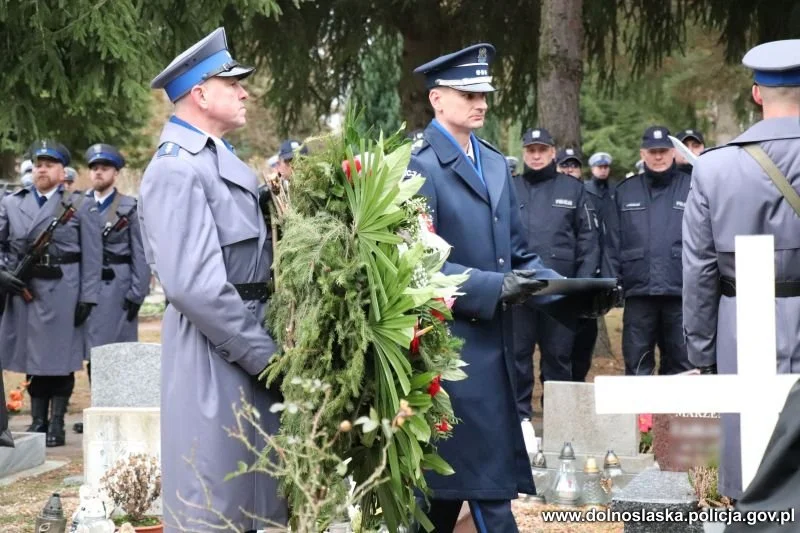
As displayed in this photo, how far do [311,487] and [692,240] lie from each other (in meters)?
2.05

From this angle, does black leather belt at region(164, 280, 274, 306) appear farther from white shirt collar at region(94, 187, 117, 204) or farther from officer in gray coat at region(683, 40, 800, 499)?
white shirt collar at region(94, 187, 117, 204)

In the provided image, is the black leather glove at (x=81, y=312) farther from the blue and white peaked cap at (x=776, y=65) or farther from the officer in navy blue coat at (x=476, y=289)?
the blue and white peaked cap at (x=776, y=65)

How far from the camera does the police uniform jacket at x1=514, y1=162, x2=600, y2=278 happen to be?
448 inches

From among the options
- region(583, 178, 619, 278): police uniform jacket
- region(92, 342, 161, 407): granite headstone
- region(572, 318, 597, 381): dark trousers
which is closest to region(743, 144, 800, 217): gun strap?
region(92, 342, 161, 407): granite headstone

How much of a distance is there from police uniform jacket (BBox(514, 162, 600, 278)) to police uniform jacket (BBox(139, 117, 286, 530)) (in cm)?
673

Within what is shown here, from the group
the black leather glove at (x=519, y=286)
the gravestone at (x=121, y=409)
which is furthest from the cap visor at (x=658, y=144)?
the black leather glove at (x=519, y=286)

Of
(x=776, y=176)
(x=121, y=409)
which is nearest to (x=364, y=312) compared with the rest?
(x=776, y=176)

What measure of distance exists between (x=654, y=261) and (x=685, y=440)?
3.77m

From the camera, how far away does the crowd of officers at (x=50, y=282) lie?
11148mm

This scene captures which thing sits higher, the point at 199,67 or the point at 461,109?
the point at 199,67

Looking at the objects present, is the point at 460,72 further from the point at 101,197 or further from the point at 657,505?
the point at 101,197

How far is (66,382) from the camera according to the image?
1140 cm

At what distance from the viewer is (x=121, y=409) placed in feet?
27.0

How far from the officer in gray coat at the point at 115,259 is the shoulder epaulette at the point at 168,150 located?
23.2 ft
